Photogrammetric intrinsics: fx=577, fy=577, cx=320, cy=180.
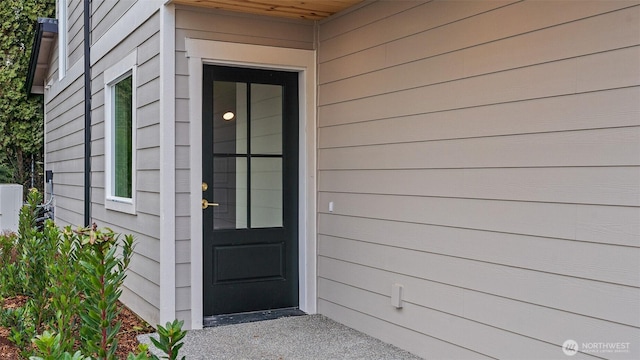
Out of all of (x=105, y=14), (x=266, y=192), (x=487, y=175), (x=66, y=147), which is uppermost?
(x=105, y=14)

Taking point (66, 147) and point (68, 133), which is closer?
point (68, 133)

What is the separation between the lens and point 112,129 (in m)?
6.08

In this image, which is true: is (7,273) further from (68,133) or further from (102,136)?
(68,133)

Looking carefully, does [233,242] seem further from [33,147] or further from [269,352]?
[33,147]

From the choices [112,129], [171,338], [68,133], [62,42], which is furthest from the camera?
[62,42]

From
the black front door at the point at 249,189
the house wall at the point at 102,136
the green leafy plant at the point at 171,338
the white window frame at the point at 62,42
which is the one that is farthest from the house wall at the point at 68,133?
the green leafy plant at the point at 171,338

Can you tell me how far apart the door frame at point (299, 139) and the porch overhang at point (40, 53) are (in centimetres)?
627

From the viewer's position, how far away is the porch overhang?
373 inches

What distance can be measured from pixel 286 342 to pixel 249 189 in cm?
132

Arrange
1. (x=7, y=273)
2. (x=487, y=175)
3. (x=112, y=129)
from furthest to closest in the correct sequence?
(x=112, y=129), (x=7, y=273), (x=487, y=175)

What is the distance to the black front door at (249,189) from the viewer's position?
4.55 m

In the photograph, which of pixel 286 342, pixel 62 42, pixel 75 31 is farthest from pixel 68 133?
pixel 286 342

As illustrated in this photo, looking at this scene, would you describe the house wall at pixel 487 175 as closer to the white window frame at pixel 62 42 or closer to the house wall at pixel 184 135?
the house wall at pixel 184 135

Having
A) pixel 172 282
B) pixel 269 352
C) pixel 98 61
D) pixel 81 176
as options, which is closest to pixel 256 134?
pixel 172 282
